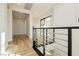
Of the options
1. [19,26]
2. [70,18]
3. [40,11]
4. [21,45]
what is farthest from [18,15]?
[70,18]

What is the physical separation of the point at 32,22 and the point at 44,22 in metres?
0.23

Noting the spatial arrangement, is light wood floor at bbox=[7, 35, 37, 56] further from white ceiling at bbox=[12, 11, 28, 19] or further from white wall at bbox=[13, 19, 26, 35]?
white ceiling at bbox=[12, 11, 28, 19]

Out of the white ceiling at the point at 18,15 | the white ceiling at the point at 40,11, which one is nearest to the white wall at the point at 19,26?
the white ceiling at the point at 18,15

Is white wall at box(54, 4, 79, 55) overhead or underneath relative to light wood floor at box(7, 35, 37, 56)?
overhead

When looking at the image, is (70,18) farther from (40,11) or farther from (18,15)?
(18,15)

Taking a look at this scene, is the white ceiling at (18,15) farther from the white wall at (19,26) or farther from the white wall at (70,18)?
the white wall at (70,18)

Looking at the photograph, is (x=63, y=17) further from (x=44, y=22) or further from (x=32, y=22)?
(x=32, y=22)

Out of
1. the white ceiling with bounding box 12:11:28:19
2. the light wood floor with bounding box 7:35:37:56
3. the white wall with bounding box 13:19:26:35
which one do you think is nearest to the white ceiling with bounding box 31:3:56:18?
the white ceiling with bounding box 12:11:28:19

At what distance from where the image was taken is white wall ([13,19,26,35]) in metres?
1.96

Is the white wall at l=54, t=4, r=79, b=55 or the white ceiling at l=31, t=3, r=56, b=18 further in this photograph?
the white wall at l=54, t=4, r=79, b=55

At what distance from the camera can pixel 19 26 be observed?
1.97 metres

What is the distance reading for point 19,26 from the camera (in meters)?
1.97

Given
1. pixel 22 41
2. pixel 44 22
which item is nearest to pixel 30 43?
pixel 22 41

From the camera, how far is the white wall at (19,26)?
1958mm
